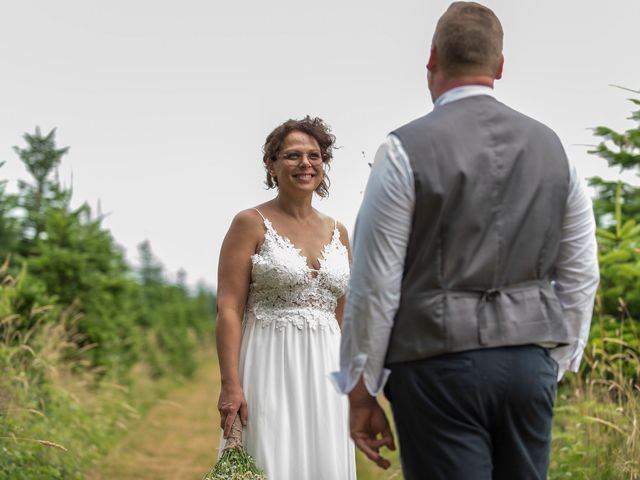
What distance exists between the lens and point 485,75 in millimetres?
2756

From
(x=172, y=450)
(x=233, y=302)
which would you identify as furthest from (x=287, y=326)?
(x=172, y=450)

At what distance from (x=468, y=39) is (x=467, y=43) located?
13 millimetres

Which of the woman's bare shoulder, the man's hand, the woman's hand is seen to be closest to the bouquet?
the woman's hand

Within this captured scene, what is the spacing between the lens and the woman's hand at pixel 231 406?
14.1 ft

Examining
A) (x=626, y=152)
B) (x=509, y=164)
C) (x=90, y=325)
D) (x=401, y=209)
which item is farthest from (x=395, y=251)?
(x=90, y=325)

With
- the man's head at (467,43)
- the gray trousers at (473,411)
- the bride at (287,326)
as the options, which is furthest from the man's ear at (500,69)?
the bride at (287,326)

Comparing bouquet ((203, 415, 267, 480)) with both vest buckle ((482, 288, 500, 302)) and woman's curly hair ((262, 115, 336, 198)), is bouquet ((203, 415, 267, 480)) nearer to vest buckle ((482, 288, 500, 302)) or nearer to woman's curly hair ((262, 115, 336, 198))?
woman's curly hair ((262, 115, 336, 198))

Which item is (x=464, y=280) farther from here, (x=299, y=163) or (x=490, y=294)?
(x=299, y=163)

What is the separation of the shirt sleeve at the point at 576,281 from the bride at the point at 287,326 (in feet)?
5.96

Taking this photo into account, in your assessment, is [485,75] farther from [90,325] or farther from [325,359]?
[90,325]

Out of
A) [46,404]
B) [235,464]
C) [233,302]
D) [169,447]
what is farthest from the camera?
[169,447]

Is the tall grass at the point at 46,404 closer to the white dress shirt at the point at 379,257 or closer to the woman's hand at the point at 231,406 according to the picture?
the woman's hand at the point at 231,406

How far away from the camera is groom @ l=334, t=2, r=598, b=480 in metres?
2.56

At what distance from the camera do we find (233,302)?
4.47 metres
